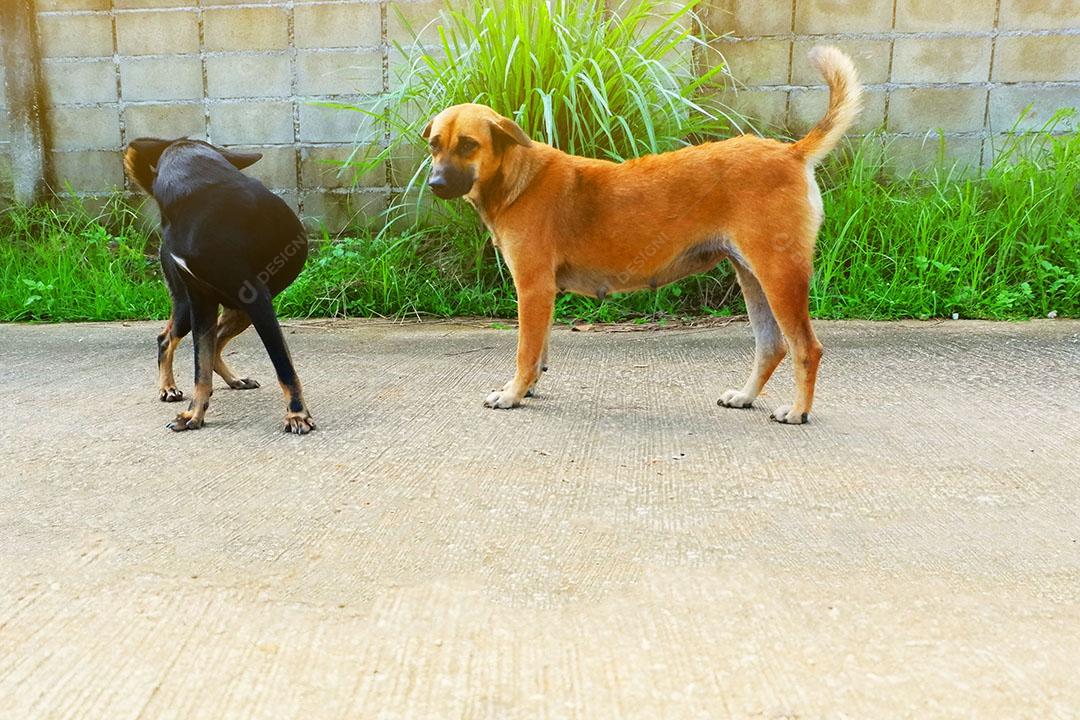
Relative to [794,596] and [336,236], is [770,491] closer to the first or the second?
[794,596]

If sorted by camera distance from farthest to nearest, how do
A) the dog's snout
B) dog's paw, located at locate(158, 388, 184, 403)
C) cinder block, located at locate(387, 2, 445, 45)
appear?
cinder block, located at locate(387, 2, 445, 45), dog's paw, located at locate(158, 388, 184, 403), the dog's snout

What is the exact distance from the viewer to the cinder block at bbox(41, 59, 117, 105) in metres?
4.86

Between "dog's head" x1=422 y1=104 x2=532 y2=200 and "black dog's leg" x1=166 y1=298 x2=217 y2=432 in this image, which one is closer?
"black dog's leg" x1=166 y1=298 x2=217 y2=432

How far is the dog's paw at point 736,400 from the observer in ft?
8.60

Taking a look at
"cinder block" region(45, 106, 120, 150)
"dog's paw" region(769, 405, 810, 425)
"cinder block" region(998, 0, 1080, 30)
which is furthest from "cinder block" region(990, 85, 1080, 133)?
"cinder block" region(45, 106, 120, 150)

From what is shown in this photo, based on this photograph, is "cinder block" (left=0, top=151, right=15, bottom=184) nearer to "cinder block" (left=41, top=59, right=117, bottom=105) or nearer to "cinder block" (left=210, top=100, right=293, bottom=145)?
"cinder block" (left=41, top=59, right=117, bottom=105)

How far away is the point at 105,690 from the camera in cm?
109

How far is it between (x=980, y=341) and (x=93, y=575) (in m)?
3.25

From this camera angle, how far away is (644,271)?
2648 mm

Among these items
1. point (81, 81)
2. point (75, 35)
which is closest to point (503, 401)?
point (81, 81)

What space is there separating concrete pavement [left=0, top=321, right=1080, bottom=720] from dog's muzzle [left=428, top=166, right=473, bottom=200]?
668 mm

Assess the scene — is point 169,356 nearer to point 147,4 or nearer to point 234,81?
point 234,81

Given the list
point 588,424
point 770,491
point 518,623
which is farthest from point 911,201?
point 518,623

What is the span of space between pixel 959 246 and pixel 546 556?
3260 mm
